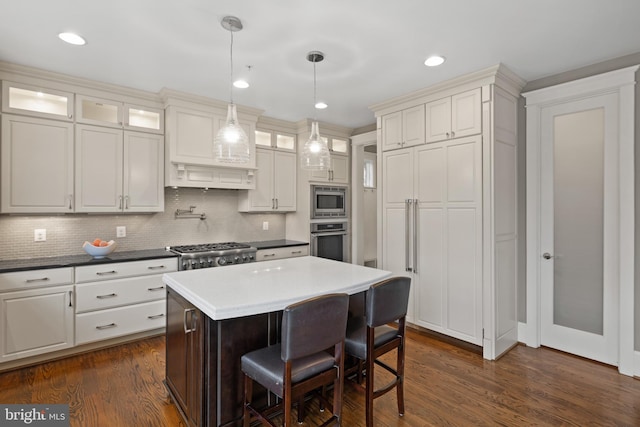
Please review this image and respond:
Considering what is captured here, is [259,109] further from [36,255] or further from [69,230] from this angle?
[36,255]

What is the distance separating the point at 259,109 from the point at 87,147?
192 cm

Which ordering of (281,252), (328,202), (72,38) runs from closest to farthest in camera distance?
(72,38), (281,252), (328,202)

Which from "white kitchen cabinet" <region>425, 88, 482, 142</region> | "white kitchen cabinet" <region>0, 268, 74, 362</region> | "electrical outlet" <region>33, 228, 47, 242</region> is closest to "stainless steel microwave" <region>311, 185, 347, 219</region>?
"white kitchen cabinet" <region>425, 88, 482, 142</region>

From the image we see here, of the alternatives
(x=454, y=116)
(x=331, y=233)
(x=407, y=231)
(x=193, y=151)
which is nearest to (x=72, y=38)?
(x=193, y=151)

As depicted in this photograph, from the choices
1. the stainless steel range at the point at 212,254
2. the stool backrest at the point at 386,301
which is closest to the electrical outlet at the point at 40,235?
the stainless steel range at the point at 212,254

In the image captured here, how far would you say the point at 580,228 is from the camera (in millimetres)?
3080

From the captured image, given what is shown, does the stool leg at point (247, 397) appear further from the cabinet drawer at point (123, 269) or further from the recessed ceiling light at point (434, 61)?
the recessed ceiling light at point (434, 61)

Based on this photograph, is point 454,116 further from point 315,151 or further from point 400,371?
point 400,371

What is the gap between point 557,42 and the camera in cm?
255

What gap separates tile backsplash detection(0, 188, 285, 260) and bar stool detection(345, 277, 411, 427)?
9.01 feet

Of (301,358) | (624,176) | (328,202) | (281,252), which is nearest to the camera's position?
(301,358)

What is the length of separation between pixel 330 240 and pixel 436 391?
8.85 ft

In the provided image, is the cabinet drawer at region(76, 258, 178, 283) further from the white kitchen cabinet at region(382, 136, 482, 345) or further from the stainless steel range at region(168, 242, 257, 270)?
the white kitchen cabinet at region(382, 136, 482, 345)

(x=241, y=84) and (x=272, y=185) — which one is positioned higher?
(x=241, y=84)
